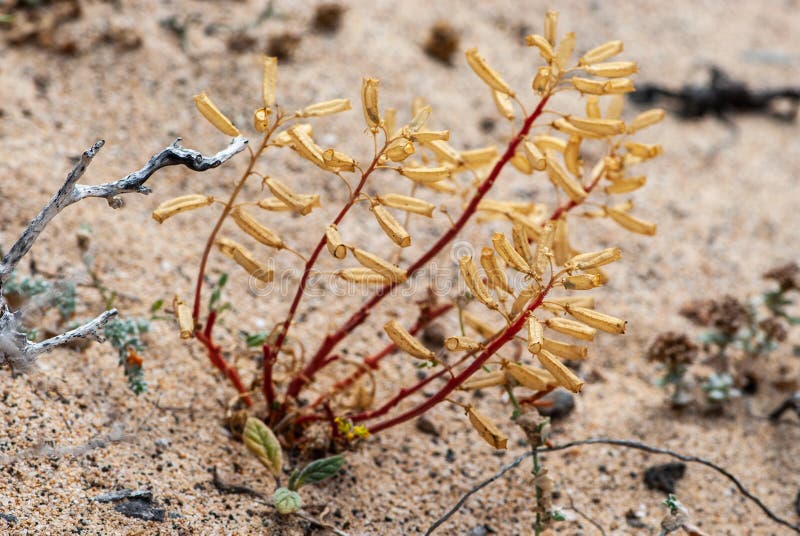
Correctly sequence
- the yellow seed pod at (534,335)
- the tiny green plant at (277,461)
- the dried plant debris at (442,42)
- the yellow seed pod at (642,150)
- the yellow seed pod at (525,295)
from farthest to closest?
the dried plant debris at (442,42)
the yellow seed pod at (642,150)
the tiny green plant at (277,461)
the yellow seed pod at (525,295)
the yellow seed pod at (534,335)

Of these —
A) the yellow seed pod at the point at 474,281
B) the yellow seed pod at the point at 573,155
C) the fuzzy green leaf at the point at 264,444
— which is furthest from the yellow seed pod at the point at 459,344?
the yellow seed pod at the point at 573,155

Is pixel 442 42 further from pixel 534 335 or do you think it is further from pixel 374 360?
pixel 534 335

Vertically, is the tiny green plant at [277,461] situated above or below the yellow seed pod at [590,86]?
A: below

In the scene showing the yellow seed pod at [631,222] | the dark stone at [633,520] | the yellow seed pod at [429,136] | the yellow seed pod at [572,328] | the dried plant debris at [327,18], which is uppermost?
the dried plant debris at [327,18]

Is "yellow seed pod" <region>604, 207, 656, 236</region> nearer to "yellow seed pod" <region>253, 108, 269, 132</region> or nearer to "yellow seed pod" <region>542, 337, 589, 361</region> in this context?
"yellow seed pod" <region>542, 337, 589, 361</region>

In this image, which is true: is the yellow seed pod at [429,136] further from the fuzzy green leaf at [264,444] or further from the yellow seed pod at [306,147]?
the fuzzy green leaf at [264,444]

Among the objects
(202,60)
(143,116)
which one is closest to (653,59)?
(202,60)

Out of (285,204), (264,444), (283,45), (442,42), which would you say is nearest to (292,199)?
(285,204)
